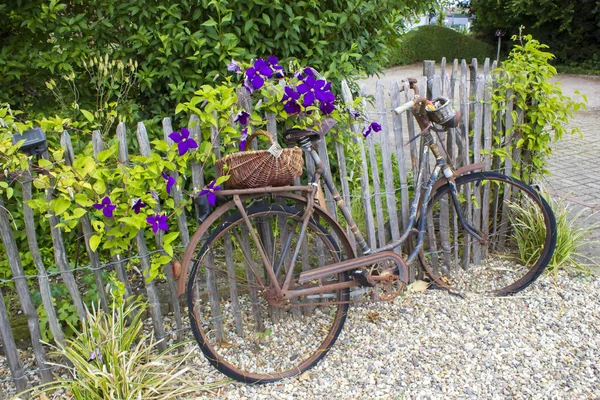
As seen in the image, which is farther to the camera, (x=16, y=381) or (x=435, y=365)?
(x=435, y=365)

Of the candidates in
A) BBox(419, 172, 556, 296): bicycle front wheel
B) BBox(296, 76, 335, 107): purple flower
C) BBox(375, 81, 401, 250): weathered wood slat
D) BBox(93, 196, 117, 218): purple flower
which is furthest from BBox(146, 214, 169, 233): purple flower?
BBox(419, 172, 556, 296): bicycle front wheel

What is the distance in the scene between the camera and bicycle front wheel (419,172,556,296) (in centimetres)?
355

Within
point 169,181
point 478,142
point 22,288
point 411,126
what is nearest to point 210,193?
point 169,181

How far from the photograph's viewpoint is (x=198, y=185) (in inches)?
106

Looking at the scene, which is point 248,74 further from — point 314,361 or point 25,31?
point 25,31

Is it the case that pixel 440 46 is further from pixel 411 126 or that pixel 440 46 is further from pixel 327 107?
pixel 327 107

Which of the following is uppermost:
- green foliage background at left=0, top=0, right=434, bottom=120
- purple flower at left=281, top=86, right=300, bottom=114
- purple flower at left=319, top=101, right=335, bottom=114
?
green foliage background at left=0, top=0, right=434, bottom=120

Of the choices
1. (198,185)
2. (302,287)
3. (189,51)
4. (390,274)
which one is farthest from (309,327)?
(189,51)

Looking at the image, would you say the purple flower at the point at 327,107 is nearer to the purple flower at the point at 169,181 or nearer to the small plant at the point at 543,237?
the purple flower at the point at 169,181

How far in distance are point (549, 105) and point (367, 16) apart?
1410 mm

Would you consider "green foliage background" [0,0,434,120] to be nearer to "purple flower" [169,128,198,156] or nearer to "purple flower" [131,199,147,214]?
"purple flower" [169,128,198,156]

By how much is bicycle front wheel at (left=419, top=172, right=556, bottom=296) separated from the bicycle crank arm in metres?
0.40

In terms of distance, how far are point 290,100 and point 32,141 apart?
123 cm

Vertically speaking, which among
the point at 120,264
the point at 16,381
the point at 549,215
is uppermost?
the point at 120,264
